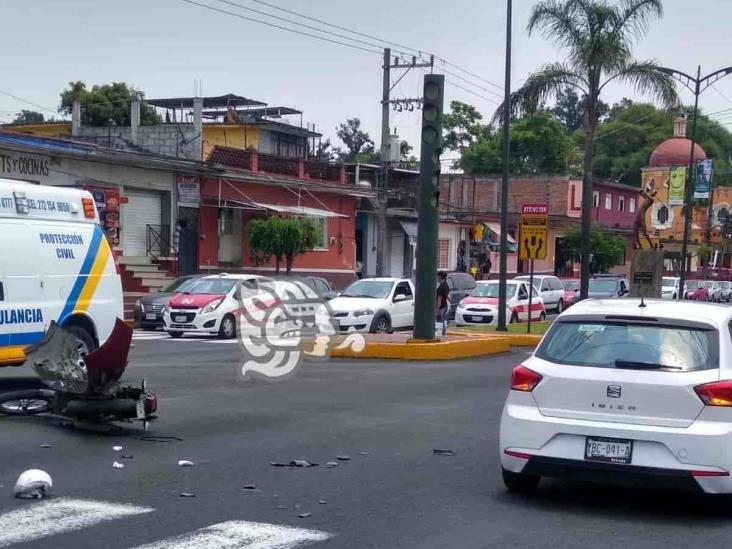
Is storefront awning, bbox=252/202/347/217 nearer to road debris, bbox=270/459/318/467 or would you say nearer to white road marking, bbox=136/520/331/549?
road debris, bbox=270/459/318/467

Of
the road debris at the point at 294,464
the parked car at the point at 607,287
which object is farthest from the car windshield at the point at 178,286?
the road debris at the point at 294,464

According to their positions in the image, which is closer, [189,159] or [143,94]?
[189,159]

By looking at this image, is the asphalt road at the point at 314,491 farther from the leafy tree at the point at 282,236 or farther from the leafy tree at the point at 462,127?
the leafy tree at the point at 462,127

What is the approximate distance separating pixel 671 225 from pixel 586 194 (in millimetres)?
52643

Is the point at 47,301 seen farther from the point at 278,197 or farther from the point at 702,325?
the point at 278,197

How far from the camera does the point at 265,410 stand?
42.1 feet

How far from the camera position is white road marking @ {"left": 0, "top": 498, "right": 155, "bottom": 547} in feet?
22.3

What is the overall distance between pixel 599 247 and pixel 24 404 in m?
50.5

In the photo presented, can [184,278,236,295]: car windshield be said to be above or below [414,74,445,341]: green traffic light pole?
below

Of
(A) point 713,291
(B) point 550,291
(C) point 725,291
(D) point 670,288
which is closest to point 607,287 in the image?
(B) point 550,291

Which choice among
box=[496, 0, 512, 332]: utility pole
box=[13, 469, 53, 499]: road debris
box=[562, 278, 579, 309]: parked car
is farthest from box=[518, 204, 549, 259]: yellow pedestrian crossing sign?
box=[13, 469, 53, 499]: road debris

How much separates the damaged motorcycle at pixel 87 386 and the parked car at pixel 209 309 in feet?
47.3

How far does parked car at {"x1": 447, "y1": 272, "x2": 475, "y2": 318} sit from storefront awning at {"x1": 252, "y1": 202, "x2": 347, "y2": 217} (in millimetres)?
6951

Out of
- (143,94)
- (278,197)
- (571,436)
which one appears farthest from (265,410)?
(143,94)
